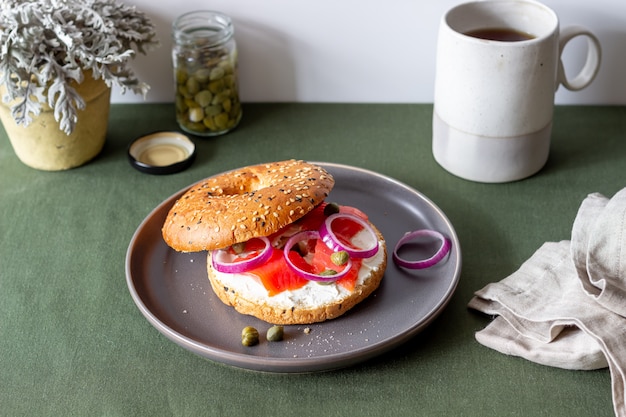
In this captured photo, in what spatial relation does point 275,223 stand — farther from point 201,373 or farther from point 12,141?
point 12,141

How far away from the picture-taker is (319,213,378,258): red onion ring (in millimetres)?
1459

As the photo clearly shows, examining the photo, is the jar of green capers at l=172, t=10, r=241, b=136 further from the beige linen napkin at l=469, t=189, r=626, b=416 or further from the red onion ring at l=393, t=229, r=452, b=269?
the beige linen napkin at l=469, t=189, r=626, b=416

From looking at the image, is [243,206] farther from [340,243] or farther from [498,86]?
[498,86]

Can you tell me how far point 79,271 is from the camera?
1.61m

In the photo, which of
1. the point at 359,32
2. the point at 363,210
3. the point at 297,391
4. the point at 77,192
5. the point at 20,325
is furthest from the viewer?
the point at 359,32

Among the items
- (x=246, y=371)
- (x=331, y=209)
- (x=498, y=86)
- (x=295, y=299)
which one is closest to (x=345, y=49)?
(x=498, y=86)

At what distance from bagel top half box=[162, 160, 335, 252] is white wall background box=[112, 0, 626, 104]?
0.53m

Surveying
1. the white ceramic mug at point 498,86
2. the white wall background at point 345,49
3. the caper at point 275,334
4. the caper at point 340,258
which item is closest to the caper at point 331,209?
the caper at point 340,258

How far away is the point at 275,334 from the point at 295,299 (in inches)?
2.8

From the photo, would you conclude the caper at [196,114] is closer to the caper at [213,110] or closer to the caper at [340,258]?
the caper at [213,110]

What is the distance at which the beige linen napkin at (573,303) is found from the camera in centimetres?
133

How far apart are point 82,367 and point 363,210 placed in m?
0.65

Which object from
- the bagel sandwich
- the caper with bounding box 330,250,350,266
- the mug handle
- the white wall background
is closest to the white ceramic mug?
the mug handle

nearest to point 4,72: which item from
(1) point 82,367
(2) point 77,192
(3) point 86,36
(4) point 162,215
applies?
(3) point 86,36
